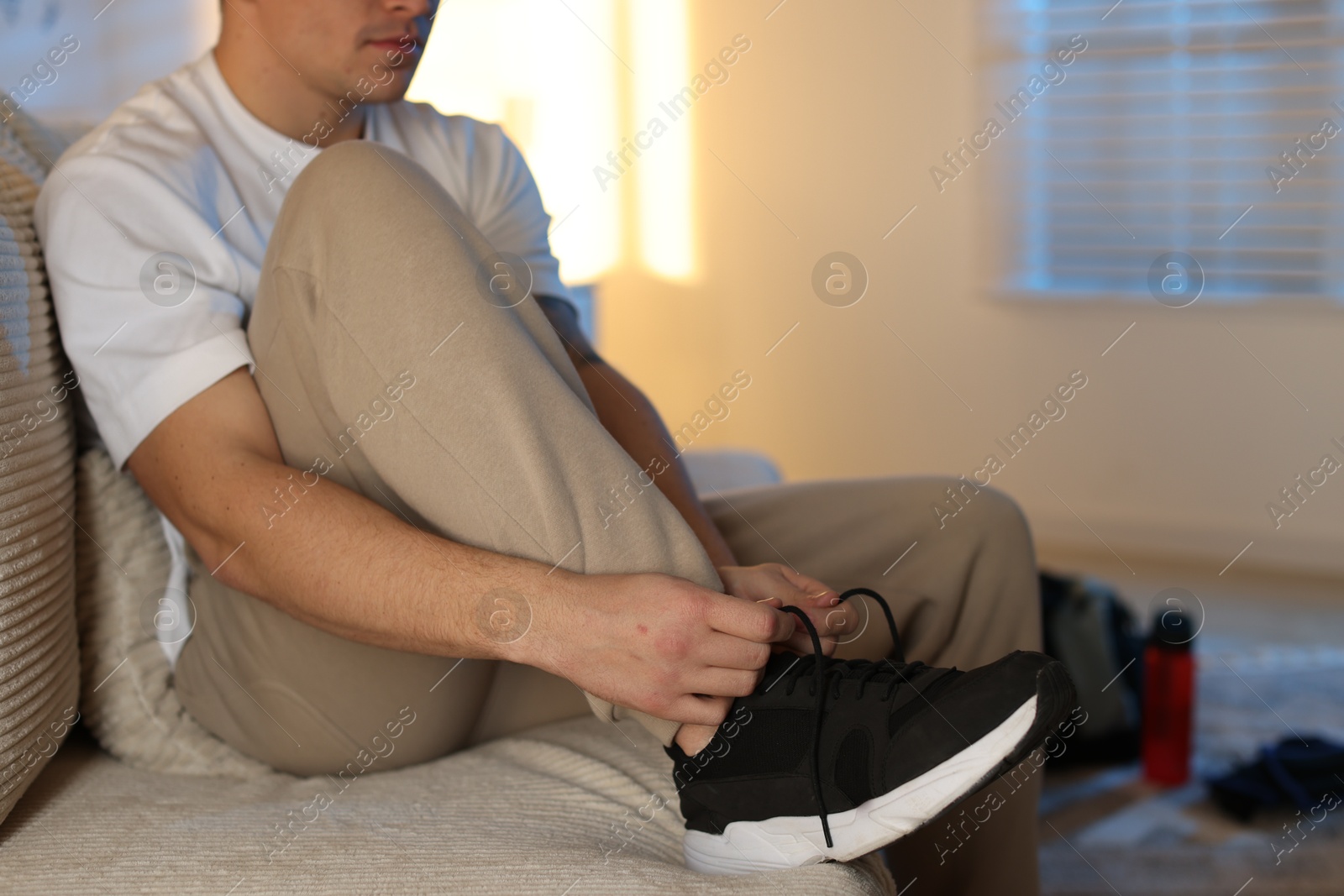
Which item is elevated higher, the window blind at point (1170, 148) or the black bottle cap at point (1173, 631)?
the window blind at point (1170, 148)

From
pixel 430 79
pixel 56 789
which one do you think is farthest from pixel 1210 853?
pixel 430 79

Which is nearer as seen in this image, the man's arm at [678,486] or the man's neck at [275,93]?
the man's arm at [678,486]

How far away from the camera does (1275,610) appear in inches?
89.2

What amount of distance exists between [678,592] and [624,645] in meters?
0.05

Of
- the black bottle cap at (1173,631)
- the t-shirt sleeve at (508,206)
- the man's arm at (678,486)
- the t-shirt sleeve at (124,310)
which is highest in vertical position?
the t-shirt sleeve at (508,206)

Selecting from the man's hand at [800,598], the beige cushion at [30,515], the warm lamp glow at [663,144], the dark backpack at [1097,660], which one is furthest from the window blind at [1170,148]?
the beige cushion at [30,515]

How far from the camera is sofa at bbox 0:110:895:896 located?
28.0 inches

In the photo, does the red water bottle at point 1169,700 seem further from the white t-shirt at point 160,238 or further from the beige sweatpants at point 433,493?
the white t-shirt at point 160,238

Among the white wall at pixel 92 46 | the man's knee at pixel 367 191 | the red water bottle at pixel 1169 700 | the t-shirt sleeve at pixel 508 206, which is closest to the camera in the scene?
the man's knee at pixel 367 191

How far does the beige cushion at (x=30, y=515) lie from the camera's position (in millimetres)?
767

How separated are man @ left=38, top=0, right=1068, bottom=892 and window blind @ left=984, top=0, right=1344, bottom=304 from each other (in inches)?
73.4

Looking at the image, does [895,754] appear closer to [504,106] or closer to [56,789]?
[56,789]

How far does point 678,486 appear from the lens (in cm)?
103

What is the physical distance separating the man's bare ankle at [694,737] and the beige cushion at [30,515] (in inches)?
17.0
